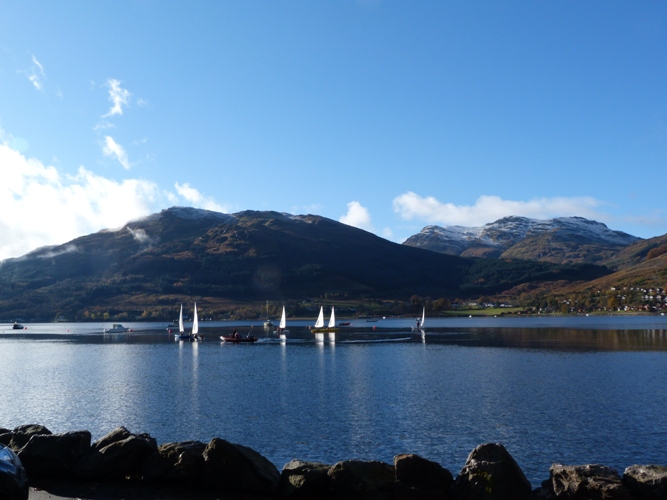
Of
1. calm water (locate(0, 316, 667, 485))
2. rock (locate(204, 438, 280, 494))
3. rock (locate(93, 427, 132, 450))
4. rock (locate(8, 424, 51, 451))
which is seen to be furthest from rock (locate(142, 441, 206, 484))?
calm water (locate(0, 316, 667, 485))

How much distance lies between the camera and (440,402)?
4588cm

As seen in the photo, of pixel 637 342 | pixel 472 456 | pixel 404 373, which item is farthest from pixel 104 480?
pixel 637 342

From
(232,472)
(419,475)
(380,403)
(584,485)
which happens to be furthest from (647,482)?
(380,403)

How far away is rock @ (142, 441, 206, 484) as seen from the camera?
19359 millimetres

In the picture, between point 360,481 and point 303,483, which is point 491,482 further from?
point 303,483

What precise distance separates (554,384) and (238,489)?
4248 cm

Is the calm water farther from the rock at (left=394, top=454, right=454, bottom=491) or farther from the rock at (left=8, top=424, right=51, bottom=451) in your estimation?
the rock at (left=8, top=424, right=51, bottom=451)

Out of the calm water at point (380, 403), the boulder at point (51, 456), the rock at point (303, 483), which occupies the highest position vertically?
the boulder at point (51, 456)

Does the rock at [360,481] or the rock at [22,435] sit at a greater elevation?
the rock at [22,435]

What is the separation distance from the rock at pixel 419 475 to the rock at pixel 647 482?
5.13 m

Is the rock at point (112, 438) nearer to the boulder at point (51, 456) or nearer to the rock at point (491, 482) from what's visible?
the boulder at point (51, 456)

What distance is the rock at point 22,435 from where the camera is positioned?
21.6 metres

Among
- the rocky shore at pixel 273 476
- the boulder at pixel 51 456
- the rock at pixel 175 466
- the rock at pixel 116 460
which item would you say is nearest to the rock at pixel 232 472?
the rocky shore at pixel 273 476

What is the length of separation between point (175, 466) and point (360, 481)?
5816 millimetres
